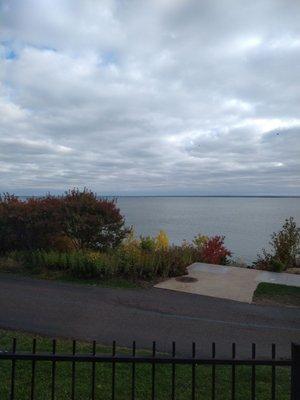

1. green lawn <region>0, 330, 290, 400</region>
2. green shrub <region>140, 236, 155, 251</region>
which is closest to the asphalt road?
green lawn <region>0, 330, 290, 400</region>

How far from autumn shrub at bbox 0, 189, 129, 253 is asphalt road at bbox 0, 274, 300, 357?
3156 mm

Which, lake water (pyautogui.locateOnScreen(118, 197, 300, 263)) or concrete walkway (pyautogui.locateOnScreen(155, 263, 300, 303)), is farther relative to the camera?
lake water (pyautogui.locateOnScreen(118, 197, 300, 263))

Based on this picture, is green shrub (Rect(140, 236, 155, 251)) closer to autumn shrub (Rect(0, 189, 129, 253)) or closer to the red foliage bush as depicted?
autumn shrub (Rect(0, 189, 129, 253))

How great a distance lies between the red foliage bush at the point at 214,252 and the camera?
51.2ft

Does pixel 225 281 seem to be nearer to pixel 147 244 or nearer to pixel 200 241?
pixel 147 244

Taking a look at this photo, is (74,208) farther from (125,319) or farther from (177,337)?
(177,337)

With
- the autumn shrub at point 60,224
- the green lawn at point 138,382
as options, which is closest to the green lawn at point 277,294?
the green lawn at point 138,382

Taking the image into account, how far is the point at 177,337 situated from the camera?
23.0 ft

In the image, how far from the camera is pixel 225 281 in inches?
455

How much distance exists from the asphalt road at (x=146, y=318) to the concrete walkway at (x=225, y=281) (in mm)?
557

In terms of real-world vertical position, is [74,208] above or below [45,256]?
above

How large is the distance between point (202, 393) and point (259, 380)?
93cm

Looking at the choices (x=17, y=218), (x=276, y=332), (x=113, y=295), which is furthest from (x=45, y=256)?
(x=276, y=332)

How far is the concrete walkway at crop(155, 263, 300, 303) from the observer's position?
10.3 meters
